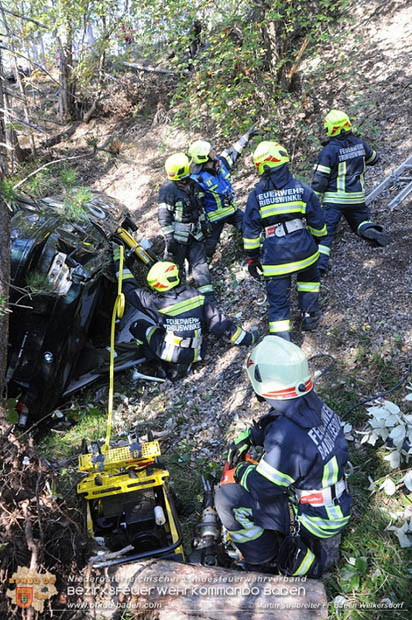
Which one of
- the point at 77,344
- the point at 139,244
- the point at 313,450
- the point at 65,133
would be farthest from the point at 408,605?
the point at 65,133

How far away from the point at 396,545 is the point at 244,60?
242 inches

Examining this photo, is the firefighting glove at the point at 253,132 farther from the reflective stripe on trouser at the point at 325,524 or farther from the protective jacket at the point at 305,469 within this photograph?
the reflective stripe on trouser at the point at 325,524

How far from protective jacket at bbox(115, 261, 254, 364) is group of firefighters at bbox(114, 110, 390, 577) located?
0.01 meters

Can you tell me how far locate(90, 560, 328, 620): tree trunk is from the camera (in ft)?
8.22

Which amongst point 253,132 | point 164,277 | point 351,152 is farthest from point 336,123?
point 164,277

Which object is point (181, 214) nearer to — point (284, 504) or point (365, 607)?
point (284, 504)

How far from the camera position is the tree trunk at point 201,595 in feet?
8.22

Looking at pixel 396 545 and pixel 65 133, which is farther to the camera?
pixel 65 133

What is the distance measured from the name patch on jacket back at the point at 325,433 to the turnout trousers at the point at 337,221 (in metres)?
2.67

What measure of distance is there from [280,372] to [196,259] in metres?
3.55

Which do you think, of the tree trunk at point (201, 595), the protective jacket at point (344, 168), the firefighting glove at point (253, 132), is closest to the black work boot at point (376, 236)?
the protective jacket at point (344, 168)

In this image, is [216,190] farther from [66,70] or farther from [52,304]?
[66,70]

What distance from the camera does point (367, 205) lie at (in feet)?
19.5

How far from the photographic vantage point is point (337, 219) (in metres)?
5.46
